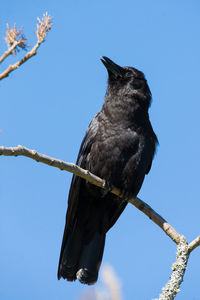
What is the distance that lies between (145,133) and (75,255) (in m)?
1.51

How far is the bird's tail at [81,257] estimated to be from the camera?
15.0ft

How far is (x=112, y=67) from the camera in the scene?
5.35m

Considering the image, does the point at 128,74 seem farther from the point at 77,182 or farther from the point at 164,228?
the point at 164,228

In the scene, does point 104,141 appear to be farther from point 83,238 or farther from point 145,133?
point 83,238

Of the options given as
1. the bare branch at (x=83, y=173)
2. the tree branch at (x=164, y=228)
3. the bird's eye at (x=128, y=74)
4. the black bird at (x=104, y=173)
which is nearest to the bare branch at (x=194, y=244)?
the tree branch at (x=164, y=228)

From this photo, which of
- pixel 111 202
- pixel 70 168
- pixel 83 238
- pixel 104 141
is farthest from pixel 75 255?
pixel 70 168

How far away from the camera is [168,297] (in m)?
2.76

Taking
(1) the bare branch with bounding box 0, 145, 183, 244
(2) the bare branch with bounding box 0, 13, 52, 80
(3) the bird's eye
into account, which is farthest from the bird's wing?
(2) the bare branch with bounding box 0, 13, 52, 80

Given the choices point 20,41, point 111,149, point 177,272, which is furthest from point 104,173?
point 20,41

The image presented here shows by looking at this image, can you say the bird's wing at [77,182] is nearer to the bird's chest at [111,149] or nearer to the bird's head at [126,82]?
the bird's chest at [111,149]

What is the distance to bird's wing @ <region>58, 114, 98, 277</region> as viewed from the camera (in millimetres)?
4562

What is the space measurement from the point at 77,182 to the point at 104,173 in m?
0.31

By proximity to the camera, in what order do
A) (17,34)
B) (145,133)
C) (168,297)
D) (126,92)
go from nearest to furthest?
1. (17,34)
2. (168,297)
3. (145,133)
4. (126,92)

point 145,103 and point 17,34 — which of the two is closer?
point 17,34
